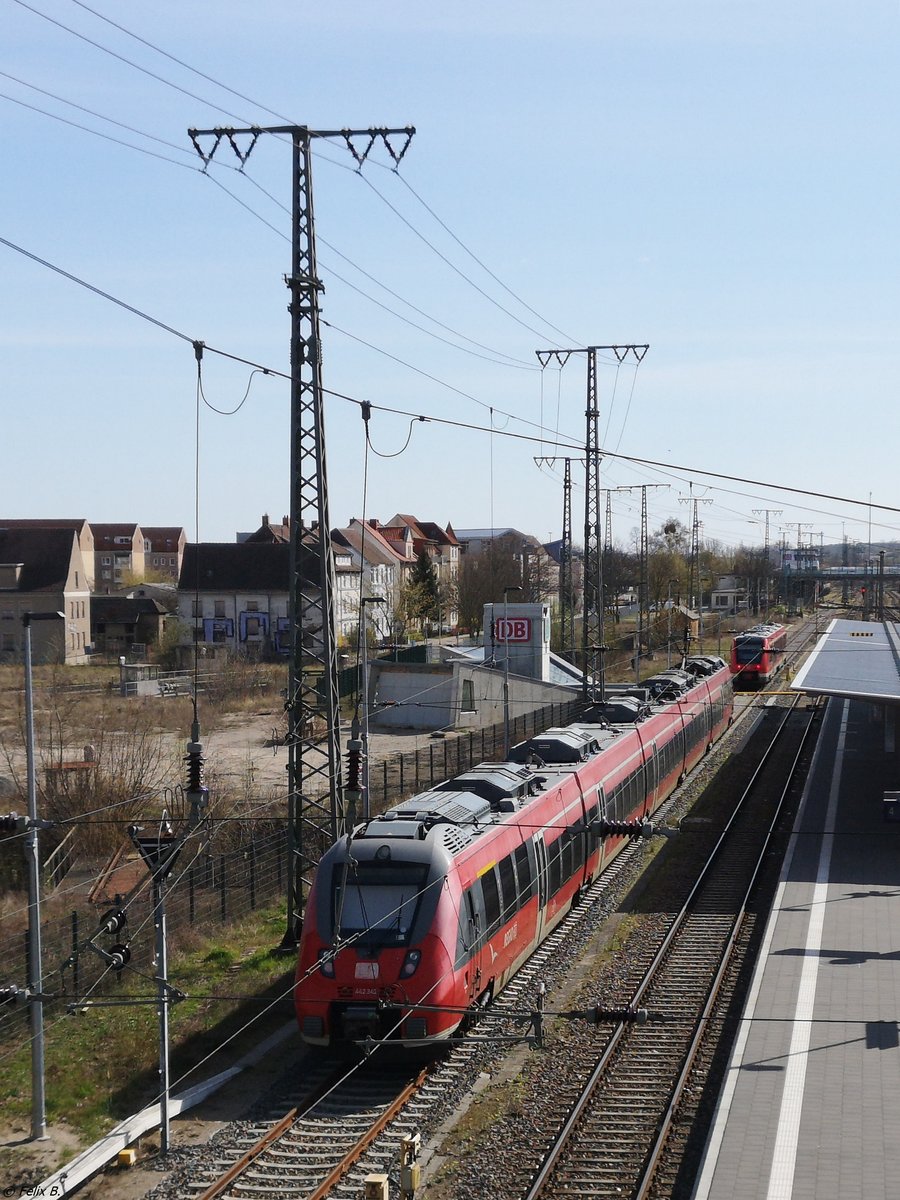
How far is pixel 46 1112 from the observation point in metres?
14.3

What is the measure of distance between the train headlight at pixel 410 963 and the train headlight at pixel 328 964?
31.3 inches

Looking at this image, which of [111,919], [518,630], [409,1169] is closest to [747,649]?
[518,630]

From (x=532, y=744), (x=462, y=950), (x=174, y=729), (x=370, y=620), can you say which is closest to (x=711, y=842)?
(x=532, y=744)

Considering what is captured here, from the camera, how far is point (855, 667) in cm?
3556

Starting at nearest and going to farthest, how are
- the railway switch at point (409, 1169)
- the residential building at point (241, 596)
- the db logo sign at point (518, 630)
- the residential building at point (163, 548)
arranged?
1. the railway switch at point (409, 1169)
2. the db logo sign at point (518, 630)
3. the residential building at point (241, 596)
4. the residential building at point (163, 548)

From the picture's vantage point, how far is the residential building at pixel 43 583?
71938 millimetres

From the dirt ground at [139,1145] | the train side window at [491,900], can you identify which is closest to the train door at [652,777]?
the train side window at [491,900]

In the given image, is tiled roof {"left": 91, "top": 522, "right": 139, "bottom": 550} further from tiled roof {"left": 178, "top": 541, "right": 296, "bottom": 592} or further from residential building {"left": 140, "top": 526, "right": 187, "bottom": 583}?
tiled roof {"left": 178, "top": 541, "right": 296, "bottom": 592}

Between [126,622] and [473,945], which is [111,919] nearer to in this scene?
[473,945]

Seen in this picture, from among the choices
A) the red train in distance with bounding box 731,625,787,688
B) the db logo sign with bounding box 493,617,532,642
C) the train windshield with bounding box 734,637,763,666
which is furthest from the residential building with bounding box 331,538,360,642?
the train windshield with bounding box 734,637,763,666

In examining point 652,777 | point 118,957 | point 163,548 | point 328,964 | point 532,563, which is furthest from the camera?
point 163,548

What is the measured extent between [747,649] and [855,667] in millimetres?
18737

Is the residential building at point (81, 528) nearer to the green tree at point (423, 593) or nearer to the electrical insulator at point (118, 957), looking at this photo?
the green tree at point (423, 593)

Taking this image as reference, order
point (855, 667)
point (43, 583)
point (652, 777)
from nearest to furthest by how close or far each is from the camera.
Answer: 1. point (652, 777)
2. point (855, 667)
3. point (43, 583)
